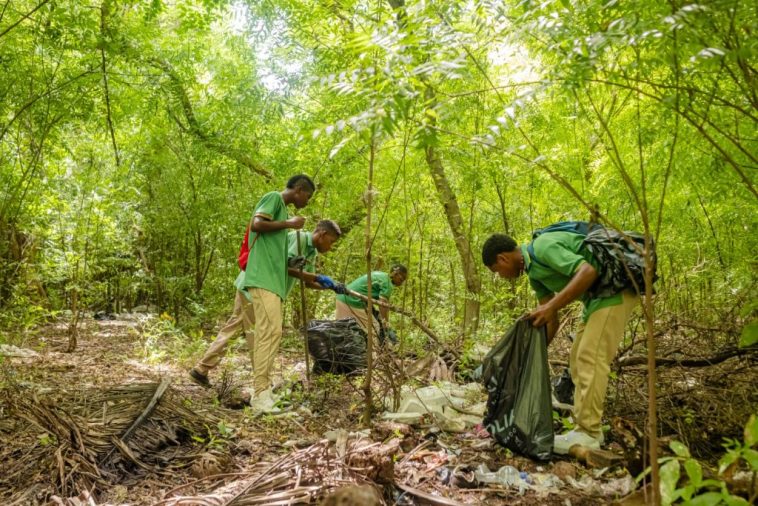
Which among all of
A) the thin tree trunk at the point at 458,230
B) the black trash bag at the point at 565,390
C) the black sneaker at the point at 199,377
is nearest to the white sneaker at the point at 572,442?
the black trash bag at the point at 565,390

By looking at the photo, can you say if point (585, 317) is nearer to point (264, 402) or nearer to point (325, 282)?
point (325, 282)

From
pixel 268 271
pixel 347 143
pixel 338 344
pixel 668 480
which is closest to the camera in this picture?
pixel 668 480

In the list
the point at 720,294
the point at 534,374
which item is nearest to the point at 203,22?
the point at 534,374

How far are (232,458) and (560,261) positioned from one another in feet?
7.49

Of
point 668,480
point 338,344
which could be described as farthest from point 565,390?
point 668,480

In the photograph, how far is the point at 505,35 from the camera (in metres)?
2.81

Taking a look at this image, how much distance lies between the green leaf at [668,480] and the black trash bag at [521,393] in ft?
4.43

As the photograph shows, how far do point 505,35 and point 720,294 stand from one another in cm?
421

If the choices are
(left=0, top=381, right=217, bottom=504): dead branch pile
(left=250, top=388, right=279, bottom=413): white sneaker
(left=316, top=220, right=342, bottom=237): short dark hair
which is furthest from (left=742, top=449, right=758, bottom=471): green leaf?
(left=316, top=220, right=342, bottom=237): short dark hair

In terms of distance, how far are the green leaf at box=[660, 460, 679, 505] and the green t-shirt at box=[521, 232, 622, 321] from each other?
150 cm

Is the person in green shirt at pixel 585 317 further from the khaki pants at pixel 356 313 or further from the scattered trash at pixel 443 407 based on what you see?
the khaki pants at pixel 356 313

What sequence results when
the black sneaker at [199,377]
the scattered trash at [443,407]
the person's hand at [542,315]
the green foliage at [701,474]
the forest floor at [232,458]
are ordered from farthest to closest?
the black sneaker at [199,377]
the scattered trash at [443,407]
the person's hand at [542,315]
the forest floor at [232,458]
the green foliage at [701,474]

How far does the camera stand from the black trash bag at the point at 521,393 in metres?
3.10

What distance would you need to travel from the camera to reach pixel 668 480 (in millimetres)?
1733
